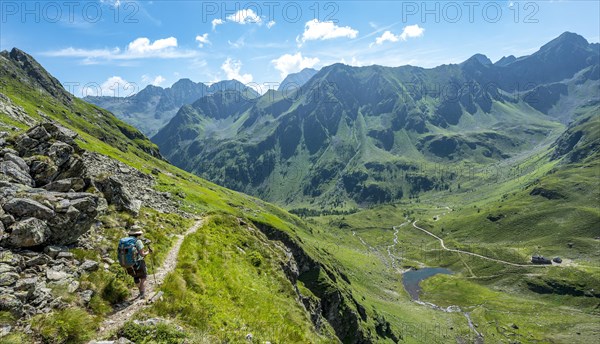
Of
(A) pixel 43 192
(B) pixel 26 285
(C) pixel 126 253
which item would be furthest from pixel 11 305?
(A) pixel 43 192

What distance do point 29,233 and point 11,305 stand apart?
18.7ft

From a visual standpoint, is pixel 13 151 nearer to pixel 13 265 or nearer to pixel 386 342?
pixel 13 265

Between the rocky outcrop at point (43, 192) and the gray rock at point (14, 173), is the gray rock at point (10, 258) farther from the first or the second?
the gray rock at point (14, 173)

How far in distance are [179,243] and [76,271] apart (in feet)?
51.6

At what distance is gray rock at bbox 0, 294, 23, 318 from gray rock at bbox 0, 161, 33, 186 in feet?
39.2

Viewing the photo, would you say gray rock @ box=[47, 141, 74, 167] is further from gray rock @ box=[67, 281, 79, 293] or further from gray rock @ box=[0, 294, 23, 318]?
gray rock @ box=[0, 294, 23, 318]

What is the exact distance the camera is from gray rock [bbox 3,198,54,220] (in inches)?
776

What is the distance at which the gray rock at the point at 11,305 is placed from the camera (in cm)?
1455

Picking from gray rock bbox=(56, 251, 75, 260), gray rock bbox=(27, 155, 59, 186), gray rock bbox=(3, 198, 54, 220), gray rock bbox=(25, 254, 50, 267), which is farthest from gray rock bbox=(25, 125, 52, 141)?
gray rock bbox=(25, 254, 50, 267)

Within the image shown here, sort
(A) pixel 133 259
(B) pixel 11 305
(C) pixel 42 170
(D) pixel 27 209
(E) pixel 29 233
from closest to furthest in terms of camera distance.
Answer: (B) pixel 11 305 < (E) pixel 29 233 < (D) pixel 27 209 < (A) pixel 133 259 < (C) pixel 42 170

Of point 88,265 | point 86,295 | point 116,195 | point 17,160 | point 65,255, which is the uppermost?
point 17,160

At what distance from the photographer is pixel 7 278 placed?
52.5 ft

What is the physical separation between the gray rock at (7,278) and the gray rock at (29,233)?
9.27ft

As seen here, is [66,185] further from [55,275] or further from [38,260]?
[55,275]
